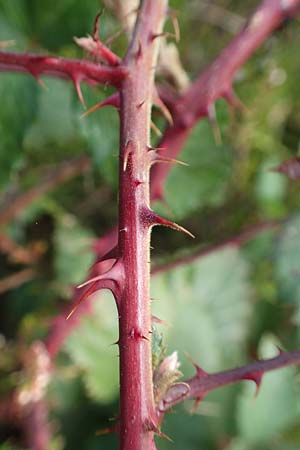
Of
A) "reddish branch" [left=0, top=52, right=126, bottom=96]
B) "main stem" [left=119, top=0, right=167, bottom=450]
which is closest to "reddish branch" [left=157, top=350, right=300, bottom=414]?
"main stem" [left=119, top=0, right=167, bottom=450]

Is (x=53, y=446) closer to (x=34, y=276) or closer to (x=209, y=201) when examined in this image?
(x=34, y=276)

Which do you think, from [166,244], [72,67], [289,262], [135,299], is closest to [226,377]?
[135,299]

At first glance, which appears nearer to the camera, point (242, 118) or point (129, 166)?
point (129, 166)

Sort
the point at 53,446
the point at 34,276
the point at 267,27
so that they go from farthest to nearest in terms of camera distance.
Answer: the point at 34,276 < the point at 53,446 < the point at 267,27

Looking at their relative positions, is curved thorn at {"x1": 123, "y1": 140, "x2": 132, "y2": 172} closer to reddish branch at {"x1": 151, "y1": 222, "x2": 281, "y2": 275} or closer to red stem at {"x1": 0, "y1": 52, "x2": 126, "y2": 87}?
red stem at {"x1": 0, "y1": 52, "x2": 126, "y2": 87}

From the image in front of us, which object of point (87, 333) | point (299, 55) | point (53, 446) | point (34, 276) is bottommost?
point (53, 446)

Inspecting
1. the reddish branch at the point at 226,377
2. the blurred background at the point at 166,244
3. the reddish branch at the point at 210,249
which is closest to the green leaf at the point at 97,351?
the blurred background at the point at 166,244

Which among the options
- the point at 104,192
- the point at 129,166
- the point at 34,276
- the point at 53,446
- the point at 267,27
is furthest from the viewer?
the point at 104,192

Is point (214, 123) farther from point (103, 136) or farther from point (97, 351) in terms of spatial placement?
point (97, 351)

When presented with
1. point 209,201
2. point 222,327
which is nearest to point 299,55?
point 209,201
